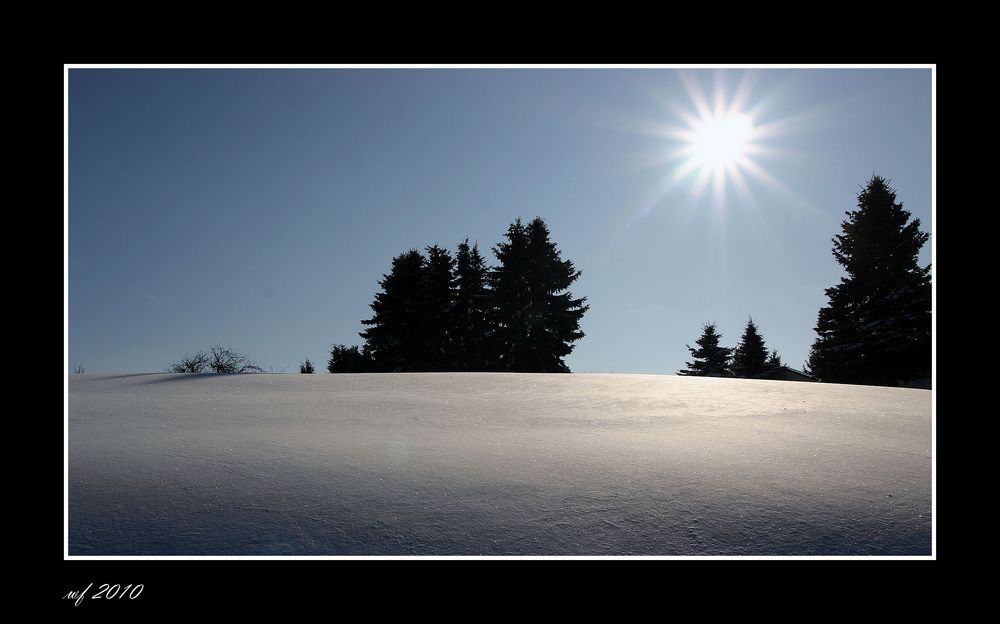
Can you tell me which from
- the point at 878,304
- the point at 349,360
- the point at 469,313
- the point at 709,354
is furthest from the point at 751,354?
the point at 349,360

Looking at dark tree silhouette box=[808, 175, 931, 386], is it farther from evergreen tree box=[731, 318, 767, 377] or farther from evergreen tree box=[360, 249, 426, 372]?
evergreen tree box=[360, 249, 426, 372]

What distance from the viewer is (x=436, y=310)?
22391 mm

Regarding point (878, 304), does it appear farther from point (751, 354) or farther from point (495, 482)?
point (495, 482)

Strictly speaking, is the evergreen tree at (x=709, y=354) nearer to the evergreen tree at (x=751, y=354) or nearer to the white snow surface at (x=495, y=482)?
the evergreen tree at (x=751, y=354)

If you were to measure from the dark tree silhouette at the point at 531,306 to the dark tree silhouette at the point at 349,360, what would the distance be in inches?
304

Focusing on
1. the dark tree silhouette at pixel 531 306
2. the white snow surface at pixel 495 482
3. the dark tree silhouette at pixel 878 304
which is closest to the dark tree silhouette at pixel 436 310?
the dark tree silhouette at pixel 531 306

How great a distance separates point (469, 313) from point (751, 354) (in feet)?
51.7

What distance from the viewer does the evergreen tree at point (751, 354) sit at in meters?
25.0
